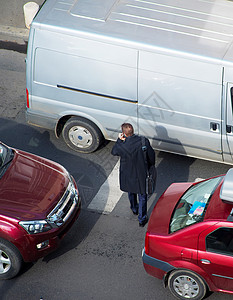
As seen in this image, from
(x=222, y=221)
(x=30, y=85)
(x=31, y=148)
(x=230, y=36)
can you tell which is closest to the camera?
(x=222, y=221)

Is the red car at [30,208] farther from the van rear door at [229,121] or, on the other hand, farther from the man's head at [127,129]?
the van rear door at [229,121]

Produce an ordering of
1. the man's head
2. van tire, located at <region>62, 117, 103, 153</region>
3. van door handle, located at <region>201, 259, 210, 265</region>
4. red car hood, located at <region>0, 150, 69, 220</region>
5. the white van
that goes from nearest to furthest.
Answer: van door handle, located at <region>201, 259, 210, 265</region> → red car hood, located at <region>0, 150, 69, 220</region> → the man's head → the white van → van tire, located at <region>62, 117, 103, 153</region>

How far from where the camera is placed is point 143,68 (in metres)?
8.68

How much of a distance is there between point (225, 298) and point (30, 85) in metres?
4.89

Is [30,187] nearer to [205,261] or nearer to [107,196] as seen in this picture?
[107,196]

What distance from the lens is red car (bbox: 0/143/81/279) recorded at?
723 cm

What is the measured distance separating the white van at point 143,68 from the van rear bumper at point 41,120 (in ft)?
0.83

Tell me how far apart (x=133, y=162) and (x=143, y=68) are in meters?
1.76

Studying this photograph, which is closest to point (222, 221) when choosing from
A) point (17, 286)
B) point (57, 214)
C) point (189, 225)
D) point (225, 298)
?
point (189, 225)

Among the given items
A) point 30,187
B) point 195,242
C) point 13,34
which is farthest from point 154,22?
point 13,34

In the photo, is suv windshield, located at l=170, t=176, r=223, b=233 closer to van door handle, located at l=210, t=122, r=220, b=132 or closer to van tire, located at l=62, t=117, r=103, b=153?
van door handle, located at l=210, t=122, r=220, b=132

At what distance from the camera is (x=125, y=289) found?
24.2ft

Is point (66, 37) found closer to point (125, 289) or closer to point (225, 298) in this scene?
point (125, 289)

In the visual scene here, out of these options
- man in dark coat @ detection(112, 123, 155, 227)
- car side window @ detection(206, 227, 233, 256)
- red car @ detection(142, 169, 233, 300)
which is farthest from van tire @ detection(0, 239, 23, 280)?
car side window @ detection(206, 227, 233, 256)
